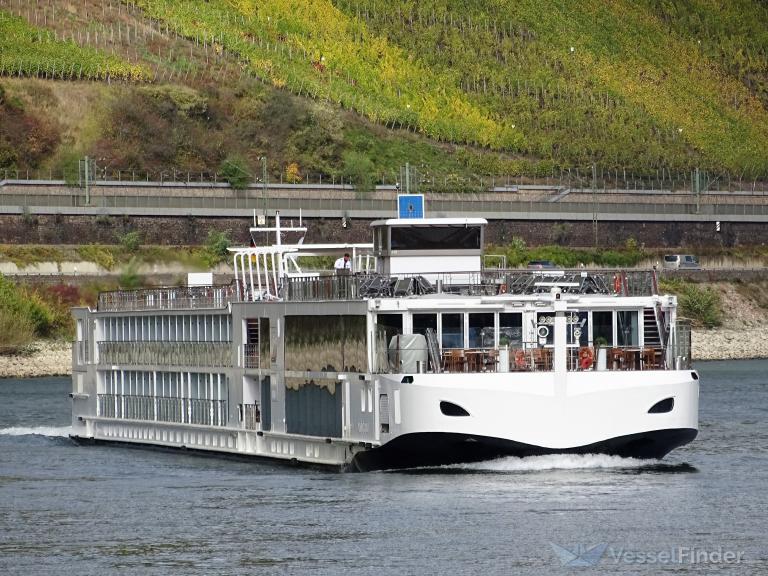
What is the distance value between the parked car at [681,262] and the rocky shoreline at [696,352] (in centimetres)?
831

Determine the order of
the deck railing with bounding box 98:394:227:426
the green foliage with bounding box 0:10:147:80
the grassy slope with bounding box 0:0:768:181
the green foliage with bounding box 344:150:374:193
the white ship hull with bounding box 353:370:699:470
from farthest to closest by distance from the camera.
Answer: the green foliage with bounding box 0:10:147:80 < the grassy slope with bounding box 0:0:768:181 < the green foliage with bounding box 344:150:374:193 < the deck railing with bounding box 98:394:227:426 < the white ship hull with bounding box 353:370:699:470

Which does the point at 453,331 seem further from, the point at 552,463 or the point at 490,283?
the point at 552,463

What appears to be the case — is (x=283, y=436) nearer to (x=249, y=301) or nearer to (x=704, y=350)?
(x=249, y=301)

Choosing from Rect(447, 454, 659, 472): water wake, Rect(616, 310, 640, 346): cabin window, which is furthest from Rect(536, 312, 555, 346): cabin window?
Rect(447, 454, 659, 472): water wake

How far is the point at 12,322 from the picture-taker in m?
124

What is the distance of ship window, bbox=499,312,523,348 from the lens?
48.5m

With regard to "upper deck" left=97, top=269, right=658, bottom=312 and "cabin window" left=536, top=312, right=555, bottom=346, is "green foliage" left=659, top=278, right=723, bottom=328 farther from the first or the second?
"cabin window" left=536, top=312, right=555, bottom=346

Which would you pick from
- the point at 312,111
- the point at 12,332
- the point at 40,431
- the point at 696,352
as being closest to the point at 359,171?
the point at 312,111

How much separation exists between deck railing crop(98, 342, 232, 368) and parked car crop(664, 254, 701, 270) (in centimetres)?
9183

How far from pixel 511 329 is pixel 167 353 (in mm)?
15776

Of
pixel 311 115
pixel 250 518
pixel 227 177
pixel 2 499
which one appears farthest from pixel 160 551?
pixel 311 115

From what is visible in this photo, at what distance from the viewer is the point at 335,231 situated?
151 metres

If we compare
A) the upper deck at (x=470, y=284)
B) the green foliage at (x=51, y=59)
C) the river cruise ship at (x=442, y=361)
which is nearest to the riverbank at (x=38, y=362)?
the green foliage at (x=51, y=59)

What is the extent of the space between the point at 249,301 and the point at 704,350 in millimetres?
Answer: 86375
